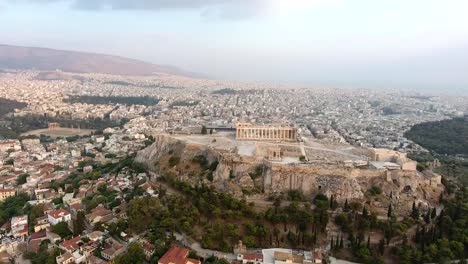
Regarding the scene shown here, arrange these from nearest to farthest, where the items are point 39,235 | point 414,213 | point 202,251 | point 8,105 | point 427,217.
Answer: point 202,251, point 427,217, point 414,213, point 39,235, point 8,105

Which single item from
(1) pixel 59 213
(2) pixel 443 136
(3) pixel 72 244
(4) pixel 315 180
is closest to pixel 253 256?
(4) pixel 315 180

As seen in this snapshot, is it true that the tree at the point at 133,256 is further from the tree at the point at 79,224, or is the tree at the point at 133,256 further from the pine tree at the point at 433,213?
the pine tree at the point at 433,213

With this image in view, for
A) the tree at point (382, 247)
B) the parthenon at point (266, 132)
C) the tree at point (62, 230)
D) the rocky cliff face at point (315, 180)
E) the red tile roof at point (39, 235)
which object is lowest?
the red tile roof at point (39, 235)

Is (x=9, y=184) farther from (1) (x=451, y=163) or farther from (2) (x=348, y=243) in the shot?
(1) (x=451, y=163)

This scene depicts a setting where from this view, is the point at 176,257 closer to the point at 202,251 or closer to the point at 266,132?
the point at 202,251

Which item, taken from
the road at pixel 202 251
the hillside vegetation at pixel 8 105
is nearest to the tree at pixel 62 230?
the road at pixel 202 251

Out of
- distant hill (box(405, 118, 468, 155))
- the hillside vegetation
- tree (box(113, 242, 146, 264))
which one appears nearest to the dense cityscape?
tree (box(113, 242, 146, 264))

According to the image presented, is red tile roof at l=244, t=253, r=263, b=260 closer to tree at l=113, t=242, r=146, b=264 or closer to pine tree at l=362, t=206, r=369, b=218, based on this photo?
tree at l=113, t=242, r=146, b=264
